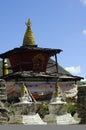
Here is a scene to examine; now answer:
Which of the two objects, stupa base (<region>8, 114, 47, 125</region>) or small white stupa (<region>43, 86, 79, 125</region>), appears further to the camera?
small white stupa (<region>43, 86, 79, 125</region>)

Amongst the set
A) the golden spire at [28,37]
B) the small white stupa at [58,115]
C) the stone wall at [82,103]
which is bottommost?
the small white stupa at [58,115]

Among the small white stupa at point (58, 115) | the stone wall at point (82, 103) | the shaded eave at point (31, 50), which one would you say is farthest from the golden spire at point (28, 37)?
the stone wall at point (82, 103)

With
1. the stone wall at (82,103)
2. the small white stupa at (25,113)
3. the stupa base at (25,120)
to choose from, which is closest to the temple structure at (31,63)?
the small white stupa at (25,113)

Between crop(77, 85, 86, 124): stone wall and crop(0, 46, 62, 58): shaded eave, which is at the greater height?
crop(0, 46, 62, 58): shaded eave

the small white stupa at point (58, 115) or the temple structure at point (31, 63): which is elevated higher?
the temple structure at point (31, 63)

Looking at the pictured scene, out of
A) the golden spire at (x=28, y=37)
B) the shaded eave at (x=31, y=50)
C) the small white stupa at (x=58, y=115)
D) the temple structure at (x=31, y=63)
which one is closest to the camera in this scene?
the small white stupa at (x=58, y=115)

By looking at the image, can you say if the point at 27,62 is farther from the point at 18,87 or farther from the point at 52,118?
the point at 52,118

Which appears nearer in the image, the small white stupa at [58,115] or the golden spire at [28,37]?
the small white stupa at [58,115]

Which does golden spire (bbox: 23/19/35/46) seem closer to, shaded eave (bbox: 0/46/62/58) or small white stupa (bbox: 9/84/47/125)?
shaded eave (bbox: 0/46/62/58)

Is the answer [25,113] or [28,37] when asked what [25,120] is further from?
[28,37]

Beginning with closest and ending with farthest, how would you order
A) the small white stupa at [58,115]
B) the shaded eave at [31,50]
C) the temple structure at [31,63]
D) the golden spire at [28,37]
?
the small white stupa at [58,115], the temple structure at [31,63], the shaded eave at [31,50], the golden spire at [28,37]

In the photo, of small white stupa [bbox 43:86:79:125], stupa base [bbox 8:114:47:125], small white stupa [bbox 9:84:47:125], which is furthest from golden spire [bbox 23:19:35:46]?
stupa base [bbox 8:114:47:125]

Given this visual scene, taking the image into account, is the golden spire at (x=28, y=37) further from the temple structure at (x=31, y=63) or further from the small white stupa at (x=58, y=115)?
the small white stupa at (x=58, y=115)

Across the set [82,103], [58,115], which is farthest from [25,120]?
[58,115]
